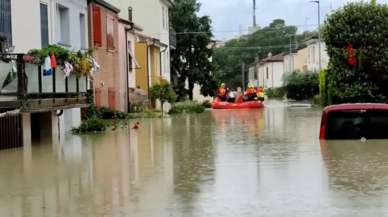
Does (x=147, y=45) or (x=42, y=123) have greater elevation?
(x=147, y=45)

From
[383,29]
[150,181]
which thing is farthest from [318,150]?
[383,29]

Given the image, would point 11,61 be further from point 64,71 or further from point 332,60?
point 332,60

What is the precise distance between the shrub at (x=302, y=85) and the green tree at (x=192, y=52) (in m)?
12.5

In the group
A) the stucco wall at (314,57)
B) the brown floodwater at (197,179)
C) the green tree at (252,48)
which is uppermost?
the green tree at (252,48)

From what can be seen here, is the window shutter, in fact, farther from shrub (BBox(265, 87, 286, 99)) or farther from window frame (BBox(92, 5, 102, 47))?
shrub (BBox(265, 87, 286, 99))

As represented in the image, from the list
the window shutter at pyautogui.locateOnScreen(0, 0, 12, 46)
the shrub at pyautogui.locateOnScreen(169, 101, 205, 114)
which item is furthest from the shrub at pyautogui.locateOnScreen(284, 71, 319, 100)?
the window shutter at pyautogui.locateOnScreen(0, 0, 12, 46)

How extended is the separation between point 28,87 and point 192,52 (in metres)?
46.2

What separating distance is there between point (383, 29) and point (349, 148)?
2147cm

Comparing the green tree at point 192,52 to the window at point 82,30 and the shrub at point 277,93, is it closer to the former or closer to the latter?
the shrub at point 277,93

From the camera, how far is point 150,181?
1295cm

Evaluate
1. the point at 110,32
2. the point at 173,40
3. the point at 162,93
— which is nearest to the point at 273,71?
the point at 173,40

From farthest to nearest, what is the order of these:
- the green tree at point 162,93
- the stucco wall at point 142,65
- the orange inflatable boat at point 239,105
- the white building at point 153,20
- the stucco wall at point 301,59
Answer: the stucco wall at point 301,59, the white building at point 153,20, the orange inflatable boat at point 239,105, the stucco wall at point 142,65, the green tree at point 162,93

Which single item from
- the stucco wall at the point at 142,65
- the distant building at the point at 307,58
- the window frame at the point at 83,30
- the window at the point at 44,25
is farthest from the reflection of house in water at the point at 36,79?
the distant building at the point at 307,58

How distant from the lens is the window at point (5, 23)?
67.7ft
